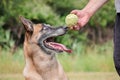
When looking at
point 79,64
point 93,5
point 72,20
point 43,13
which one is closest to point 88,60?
point 79,64

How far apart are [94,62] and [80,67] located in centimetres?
36

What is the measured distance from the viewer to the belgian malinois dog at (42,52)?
6.62 meters

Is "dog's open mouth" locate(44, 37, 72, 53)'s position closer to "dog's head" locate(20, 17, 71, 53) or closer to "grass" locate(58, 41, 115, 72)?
"dog's head" locate(20, 17, 71, 53)

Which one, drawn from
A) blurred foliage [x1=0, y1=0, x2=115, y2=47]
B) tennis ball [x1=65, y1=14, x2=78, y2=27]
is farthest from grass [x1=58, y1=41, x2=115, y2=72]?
tennis ball [x1=65, y1=14, x2=78, y2=27]

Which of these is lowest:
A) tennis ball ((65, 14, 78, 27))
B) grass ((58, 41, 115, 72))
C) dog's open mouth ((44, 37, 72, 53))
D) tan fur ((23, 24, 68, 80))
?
grass ((58, 41, 115, 72))

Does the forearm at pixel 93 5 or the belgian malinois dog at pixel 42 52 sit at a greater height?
the forearm at pixel 93 5

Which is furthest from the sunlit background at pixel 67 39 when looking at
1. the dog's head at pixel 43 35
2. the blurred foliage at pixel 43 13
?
the dog's head at pixel 43 35

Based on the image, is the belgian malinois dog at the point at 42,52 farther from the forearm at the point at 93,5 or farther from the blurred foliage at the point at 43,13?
the blurred foliage at the point at 43,13

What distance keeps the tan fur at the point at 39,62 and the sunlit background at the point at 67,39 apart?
5077 mm

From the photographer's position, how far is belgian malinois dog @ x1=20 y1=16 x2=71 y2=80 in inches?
261

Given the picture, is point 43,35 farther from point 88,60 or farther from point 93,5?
point 88,60

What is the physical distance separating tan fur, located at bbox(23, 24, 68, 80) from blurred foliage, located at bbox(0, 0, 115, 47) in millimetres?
7235

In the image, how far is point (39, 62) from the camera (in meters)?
6.73

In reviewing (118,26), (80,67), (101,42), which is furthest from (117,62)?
(101,42)
